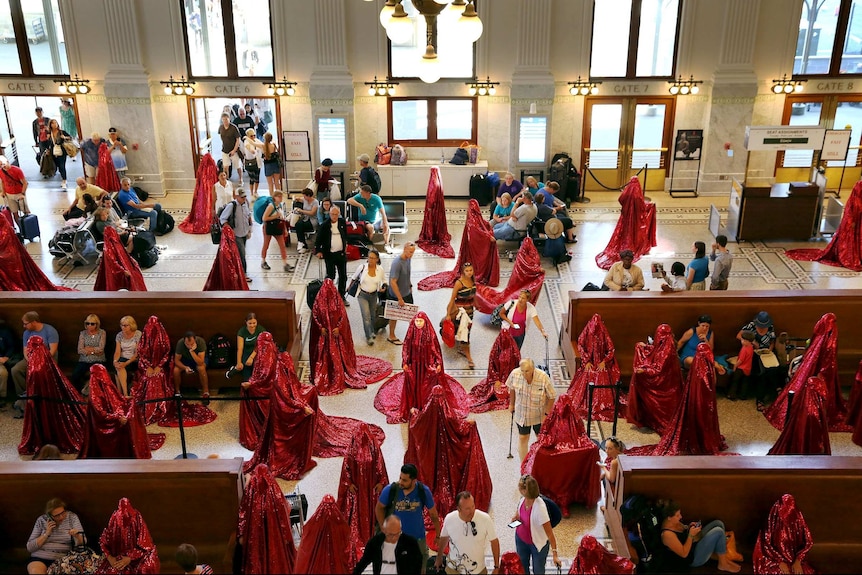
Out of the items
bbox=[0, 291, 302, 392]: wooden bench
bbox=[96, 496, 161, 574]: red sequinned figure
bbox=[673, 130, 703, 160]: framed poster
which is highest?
bbox=[673, 130, 703, 160]: framed poster

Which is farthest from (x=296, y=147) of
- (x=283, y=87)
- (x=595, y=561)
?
(x=595, y=561)

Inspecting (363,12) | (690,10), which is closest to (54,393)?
(363,12)

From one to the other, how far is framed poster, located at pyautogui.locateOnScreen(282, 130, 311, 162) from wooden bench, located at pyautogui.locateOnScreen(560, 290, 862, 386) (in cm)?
943

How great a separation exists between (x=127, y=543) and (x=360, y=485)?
2082 millimetres

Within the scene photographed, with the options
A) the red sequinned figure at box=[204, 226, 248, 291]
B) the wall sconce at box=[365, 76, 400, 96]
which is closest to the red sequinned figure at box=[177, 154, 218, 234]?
the wall sconce at box=[365, 76, 400, 96]

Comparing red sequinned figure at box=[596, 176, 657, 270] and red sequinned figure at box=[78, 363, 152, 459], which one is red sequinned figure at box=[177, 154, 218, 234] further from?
red sequinned figure at box=[78, 363, 152, 459]

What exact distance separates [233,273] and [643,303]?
576 cm

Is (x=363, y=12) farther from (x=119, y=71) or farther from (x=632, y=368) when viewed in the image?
(x=632, y=368)

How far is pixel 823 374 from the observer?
10523 mm

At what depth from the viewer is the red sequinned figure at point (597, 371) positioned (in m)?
10.8

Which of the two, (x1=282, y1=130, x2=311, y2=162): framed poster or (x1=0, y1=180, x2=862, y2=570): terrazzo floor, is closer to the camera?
(x1=0, y1=180, x2=862, y2=570): terrazzo floor

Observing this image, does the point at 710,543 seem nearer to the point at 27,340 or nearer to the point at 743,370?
the point at 743,370

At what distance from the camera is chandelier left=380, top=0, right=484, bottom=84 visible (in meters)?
5.97

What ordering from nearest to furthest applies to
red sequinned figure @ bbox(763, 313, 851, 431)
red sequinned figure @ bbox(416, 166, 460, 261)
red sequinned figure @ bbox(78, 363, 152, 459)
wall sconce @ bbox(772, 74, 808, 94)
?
1. red sequinned figure @ bbox(78, 363, 152, 459)
2. red sequinned figure @ bbox(763, 313, 851, 431)
3. red sequinned figure @ bbox(416, 166, 460, 261)
4. wall sconce @ bbox(772, 74, 808, 94)
